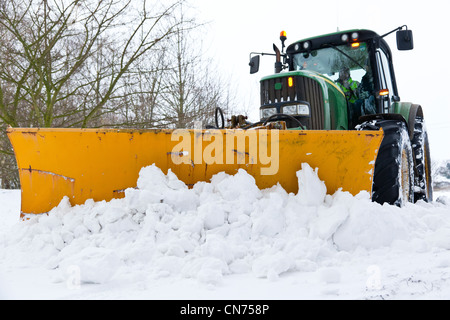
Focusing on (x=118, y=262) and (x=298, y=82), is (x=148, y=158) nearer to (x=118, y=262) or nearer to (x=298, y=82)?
(x=118, y=262)

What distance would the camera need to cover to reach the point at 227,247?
210 centimetres

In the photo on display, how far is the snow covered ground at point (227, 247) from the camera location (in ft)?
5.75

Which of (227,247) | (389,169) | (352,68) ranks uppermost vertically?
(352,68)

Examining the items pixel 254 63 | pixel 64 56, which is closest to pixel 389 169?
pixel 254 63

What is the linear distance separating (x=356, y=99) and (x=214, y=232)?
9.62 ft

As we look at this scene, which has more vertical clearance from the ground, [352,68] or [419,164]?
[352,68]

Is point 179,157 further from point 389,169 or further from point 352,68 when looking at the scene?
point 352,68

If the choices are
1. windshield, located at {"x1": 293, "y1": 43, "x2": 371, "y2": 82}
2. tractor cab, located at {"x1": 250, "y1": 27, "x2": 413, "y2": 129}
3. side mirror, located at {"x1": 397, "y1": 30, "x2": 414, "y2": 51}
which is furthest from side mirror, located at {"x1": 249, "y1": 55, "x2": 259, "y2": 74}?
side mirror, located at {"x1": 397, "y1": 30, "x2": 414, "y2": 51}

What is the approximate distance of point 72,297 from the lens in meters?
1.69

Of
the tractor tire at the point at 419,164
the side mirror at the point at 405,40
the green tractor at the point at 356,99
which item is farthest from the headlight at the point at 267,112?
the tractor tire at the point at 419,164

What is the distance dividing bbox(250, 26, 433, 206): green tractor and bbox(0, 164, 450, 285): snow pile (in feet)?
2.81

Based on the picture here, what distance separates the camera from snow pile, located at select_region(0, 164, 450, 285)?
6.48ft
